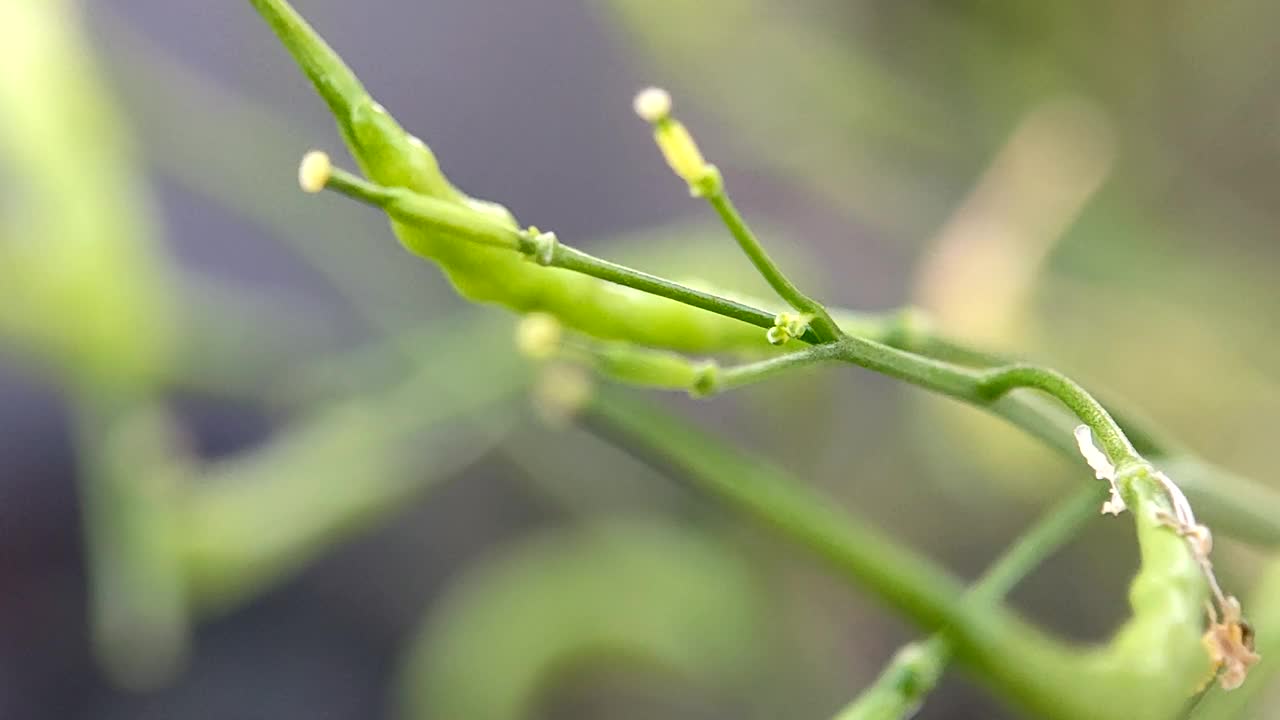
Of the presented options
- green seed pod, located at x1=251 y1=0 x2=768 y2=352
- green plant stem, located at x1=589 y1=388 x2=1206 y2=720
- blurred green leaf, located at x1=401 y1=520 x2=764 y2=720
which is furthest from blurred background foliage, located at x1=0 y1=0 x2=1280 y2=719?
green seed pod, located at x1=251 y1=0 x2=768 y2=352

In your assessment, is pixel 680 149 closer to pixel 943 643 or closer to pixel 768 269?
pixel 768 269

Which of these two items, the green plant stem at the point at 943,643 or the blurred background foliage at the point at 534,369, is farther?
the blurred background foliage at the point at 534,369

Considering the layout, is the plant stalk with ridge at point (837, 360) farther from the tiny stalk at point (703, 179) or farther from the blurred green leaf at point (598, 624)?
the blurred green leaf at point (598, 624)

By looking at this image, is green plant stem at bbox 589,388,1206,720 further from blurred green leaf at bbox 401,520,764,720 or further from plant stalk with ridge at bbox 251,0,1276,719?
blurred green leaf at bbox 401,520,764,720

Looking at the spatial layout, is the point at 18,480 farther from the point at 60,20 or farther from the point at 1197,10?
the point at 1197,10

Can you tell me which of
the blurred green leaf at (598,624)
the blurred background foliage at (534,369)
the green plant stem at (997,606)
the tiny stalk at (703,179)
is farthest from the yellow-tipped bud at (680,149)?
the blurred green leaf at (598,624)

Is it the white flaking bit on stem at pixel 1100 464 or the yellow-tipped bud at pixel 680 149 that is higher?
the yellow-tipped bud at pixel 680 149
